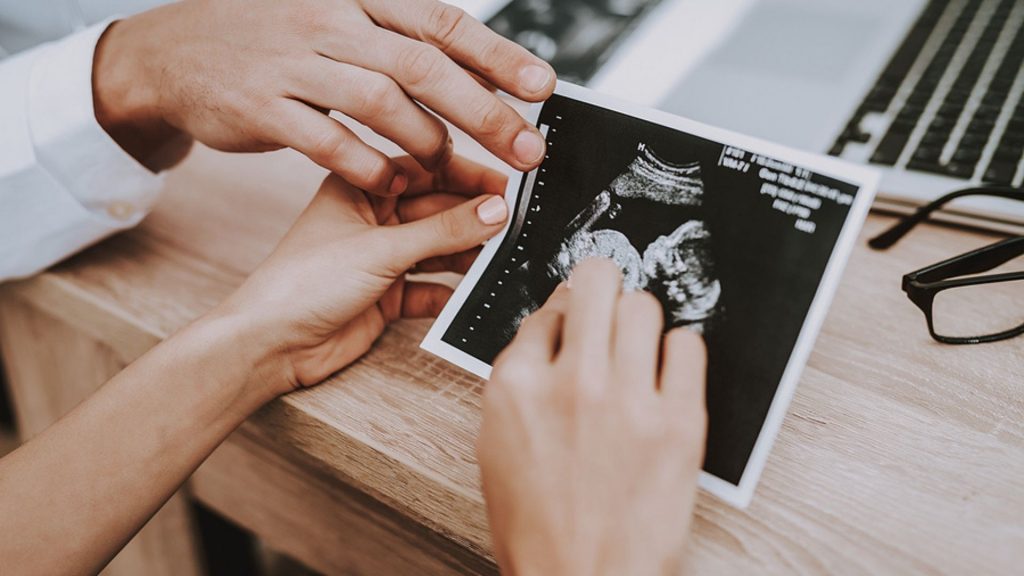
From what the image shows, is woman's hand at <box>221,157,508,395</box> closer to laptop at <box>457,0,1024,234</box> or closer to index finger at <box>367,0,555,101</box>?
index finger at <box>367,0,555,101</box>

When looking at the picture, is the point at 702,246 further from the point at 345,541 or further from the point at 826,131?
the point at 345,541

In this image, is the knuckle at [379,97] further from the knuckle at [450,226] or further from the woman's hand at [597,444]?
the woman's hand at [597,444]

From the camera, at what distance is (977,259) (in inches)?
22.0

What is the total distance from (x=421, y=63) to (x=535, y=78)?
0.09 m

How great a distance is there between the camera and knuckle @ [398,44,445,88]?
56 cm

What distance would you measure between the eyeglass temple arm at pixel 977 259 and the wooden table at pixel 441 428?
0.06 meters

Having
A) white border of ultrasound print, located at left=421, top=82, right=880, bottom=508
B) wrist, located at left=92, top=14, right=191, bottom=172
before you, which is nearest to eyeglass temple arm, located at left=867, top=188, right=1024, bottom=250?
white border of ultrasound print, located at left=421, top=82, right=880, bottom=508

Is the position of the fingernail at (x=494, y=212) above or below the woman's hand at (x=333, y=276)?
above

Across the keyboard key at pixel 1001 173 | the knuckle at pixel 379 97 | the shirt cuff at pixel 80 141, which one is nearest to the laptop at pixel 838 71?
the keyboard key at pixel 1001 173

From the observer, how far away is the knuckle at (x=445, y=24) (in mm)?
571

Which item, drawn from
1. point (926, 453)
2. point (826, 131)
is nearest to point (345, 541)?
point (926, 453)

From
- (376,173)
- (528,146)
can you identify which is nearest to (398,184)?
(376,173)

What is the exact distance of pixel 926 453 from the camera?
0.49 m

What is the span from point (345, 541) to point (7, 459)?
1.03 ft
